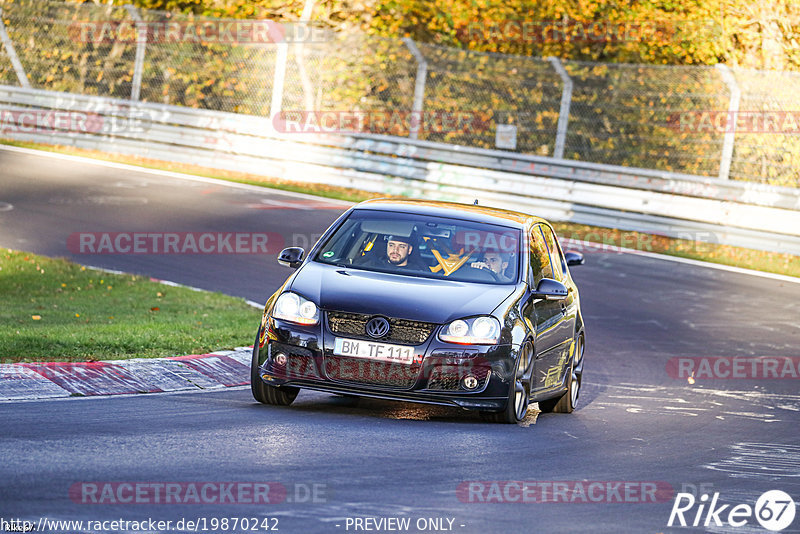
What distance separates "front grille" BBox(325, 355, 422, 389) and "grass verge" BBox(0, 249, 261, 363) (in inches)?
96.9

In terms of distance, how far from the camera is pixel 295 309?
9.17m

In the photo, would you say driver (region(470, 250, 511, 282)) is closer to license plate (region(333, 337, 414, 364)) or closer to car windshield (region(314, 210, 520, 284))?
car windshield (region(314, 210, 520, 284))

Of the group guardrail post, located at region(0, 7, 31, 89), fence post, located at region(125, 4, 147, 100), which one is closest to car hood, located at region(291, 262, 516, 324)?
fence post, located at region(125, 4, 147, 100)

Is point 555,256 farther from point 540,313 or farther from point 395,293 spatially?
point 395,293

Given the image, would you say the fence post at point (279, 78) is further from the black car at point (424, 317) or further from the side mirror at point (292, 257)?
the side mirror at point (292, 257)

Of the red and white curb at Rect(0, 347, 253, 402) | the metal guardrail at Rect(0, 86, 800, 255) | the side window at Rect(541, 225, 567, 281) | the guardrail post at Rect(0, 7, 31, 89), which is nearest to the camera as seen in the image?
the red and white curb at Rect(0, 347, 253, 402)

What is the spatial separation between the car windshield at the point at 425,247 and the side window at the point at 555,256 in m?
0.72

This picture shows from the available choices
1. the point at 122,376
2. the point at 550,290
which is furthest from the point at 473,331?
the point at 122,376

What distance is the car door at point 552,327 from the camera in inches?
392

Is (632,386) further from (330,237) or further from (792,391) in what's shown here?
(330,237)

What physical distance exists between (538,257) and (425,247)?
1012 millimetres

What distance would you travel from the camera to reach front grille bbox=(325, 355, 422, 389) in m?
8.88

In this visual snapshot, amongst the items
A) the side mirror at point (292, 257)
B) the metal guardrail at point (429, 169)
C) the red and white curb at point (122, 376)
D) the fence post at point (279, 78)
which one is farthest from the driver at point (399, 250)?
the fence post at point (279, 78)

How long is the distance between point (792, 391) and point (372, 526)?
7.37 m
